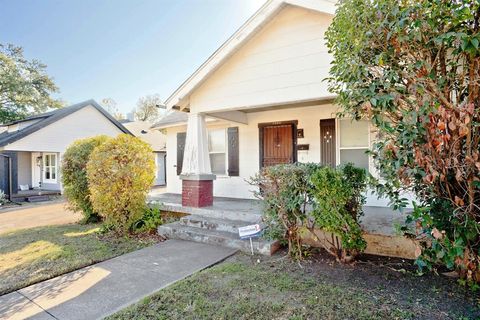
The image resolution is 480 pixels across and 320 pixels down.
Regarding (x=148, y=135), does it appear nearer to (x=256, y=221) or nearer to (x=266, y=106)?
(x=266, y=106)

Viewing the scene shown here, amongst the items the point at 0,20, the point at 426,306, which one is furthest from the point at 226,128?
the point at 0,20

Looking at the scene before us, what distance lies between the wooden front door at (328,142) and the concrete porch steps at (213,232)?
282cm

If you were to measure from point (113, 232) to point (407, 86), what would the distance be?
6421mm

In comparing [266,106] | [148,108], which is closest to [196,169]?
[266,106]

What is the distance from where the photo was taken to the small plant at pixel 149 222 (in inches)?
247

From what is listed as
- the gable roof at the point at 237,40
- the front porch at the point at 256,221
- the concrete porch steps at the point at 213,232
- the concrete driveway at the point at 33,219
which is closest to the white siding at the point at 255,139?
the front porch at the point at 256,221

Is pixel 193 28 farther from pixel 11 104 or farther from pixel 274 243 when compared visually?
pixel 11 104

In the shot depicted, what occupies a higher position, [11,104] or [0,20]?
[0,20]

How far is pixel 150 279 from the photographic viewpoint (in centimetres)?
364

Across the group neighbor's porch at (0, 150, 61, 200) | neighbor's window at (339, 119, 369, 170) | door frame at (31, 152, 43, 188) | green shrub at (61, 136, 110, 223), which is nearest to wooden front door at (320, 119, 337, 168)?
neighbor's window at (339, 119, 369, 170)

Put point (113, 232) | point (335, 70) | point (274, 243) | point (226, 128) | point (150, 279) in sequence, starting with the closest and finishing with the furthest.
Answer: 1. point (335, 70)
2. point (150, 279)
3. point (274, 243)
4. point (113, 232)
5. point (226, 128)

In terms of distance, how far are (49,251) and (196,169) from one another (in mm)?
3336

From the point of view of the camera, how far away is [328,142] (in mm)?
6781

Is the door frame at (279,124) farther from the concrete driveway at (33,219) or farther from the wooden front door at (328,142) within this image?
the concrete driveway at (33,219)
